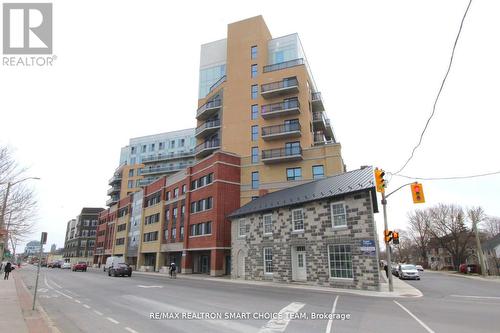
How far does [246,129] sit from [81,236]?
317 feet

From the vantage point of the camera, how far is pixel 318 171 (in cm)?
3919

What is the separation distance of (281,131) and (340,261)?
22885mm

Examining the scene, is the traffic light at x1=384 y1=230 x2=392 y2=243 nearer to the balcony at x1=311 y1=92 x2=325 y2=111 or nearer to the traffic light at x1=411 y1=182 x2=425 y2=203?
the traffic light at x1=411 y1=182 x2=425 y2=203

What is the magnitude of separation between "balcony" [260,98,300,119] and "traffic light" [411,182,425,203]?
26.1 metres

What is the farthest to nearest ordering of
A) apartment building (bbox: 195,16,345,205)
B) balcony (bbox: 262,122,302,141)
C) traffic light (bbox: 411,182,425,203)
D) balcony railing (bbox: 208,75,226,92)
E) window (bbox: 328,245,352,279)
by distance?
balcony railing (bbox: 208,75,226,92) < balcony (bbox: 262,122,302,141) < apartment building (bbox: 195,16,345,205) < window (bbox: 328,245,352,279) < traffic light (bbox: 411,182,425,203)

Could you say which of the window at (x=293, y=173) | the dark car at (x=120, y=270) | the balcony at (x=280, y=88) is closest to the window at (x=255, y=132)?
the balcony at (x=280, y=88)

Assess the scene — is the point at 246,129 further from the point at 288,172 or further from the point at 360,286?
the point at 360,286

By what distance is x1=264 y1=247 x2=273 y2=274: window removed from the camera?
27663 mm

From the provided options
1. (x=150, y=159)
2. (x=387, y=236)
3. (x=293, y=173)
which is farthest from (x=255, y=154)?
(x=150, y=159)

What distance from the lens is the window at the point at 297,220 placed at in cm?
2525

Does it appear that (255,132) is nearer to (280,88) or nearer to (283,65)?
(280,88)

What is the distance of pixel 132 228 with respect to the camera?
6353 cm

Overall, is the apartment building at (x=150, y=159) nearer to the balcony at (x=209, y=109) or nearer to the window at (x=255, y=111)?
the balcony at (x=209, y=109)

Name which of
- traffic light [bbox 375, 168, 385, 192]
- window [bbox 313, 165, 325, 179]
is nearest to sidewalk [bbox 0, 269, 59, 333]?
traffic light [bbox 375, 168, 385, 192]
